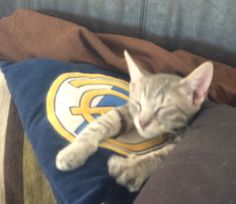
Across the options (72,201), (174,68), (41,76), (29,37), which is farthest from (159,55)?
(72,201)

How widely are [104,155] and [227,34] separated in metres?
0.61

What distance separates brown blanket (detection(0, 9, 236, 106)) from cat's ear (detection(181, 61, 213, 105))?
16 centimetres

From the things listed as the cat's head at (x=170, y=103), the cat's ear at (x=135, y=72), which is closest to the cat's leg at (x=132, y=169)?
the cat's head at (x=170, y=103)

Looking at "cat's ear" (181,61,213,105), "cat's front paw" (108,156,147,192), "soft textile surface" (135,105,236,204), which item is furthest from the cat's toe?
"cat's ear" (181,61,213,105)

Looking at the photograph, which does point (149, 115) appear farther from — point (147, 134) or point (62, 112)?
point (62, 112)

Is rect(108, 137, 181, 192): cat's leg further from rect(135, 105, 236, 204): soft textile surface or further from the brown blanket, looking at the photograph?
the brown blanket

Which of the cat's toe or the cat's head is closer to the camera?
the cat's toe

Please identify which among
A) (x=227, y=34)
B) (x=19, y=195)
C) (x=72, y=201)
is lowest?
(x=19, y=195)

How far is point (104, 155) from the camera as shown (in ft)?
2.75

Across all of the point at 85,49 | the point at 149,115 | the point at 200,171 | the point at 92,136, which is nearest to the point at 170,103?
the point at 149,115

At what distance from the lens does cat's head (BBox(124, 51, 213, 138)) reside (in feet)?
2.99

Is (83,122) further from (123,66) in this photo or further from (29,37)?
(29,37)

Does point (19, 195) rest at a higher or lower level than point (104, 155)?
lower

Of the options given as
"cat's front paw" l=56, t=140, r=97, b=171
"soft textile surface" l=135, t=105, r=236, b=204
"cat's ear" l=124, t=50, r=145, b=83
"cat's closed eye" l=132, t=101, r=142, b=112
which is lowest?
"cat's front paw" l=56, t=140, r=97, b=171
